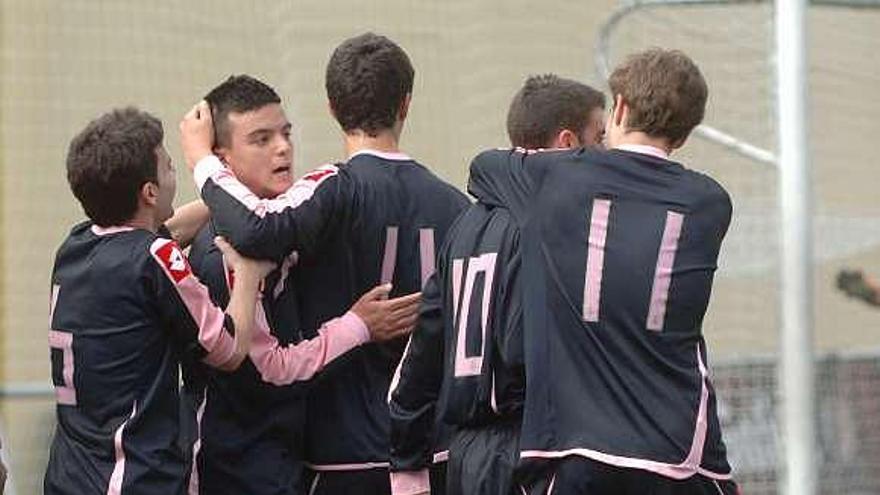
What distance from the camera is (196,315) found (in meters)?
4.34

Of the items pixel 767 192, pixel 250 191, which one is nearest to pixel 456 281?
pixel 250 191

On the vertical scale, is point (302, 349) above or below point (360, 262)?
below

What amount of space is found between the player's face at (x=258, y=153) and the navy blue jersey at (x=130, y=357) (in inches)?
15.3

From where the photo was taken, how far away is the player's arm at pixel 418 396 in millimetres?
4406

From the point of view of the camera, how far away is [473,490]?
424 cm

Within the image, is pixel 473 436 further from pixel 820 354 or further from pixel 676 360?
pixel 820 354

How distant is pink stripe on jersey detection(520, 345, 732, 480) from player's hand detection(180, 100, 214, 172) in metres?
1.20

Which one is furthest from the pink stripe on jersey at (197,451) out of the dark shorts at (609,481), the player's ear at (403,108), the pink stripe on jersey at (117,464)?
the dark shorts at (609,481)

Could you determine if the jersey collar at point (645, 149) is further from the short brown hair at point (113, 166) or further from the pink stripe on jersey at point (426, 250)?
the short brown hair at point (113, 166)

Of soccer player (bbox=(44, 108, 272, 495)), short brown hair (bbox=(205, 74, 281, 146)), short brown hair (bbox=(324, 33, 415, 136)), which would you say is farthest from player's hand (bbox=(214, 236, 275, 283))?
short brown hair (bbox=(324, 33, 415, 136))

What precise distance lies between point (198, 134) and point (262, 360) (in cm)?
61

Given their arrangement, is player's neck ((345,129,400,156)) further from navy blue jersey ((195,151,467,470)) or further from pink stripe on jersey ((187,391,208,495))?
pink stripe on jersey ((187,391,208,495))

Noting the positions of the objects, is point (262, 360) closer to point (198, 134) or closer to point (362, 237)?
point (362, 237)

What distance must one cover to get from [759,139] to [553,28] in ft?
4.23
